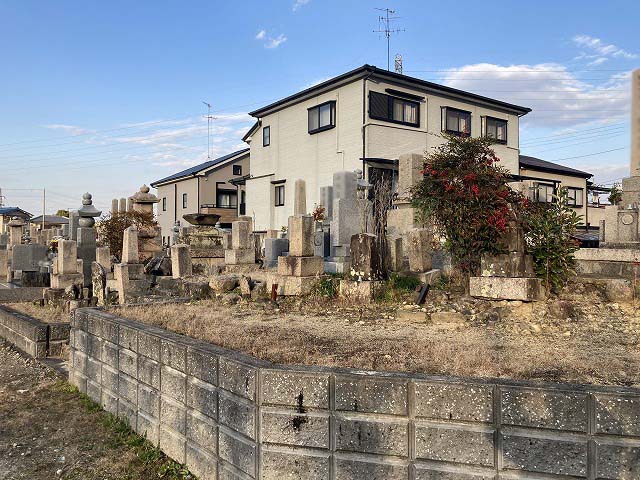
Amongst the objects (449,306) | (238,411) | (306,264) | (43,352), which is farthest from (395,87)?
(238,411)

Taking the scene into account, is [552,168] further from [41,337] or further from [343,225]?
[41,337]

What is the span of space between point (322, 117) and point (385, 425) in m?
19.7

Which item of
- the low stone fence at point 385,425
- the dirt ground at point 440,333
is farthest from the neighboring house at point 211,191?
the low stone fence at point 385,425

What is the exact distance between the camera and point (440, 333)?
202 inches

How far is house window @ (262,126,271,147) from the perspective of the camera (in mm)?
24594

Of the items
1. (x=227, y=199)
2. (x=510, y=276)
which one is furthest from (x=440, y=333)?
(x=227, y=199)

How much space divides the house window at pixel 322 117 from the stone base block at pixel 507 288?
48.4ft

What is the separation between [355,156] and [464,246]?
1224cm

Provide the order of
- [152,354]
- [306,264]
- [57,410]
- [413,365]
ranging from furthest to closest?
[306,264] < [57,410] < [152,354] < [413,365]

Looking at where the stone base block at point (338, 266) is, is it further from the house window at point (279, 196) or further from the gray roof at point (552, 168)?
the gray roof at point (552, 168)

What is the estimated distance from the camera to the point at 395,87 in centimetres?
1988

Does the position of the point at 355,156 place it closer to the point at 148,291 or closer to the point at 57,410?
the point at 148,291

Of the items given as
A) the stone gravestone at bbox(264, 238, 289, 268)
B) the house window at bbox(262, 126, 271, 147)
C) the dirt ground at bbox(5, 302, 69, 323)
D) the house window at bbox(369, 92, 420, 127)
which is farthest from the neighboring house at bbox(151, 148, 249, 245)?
the dirt ground at bbox(5, 302, 69, 323)

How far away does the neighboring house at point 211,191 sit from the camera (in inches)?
1203
